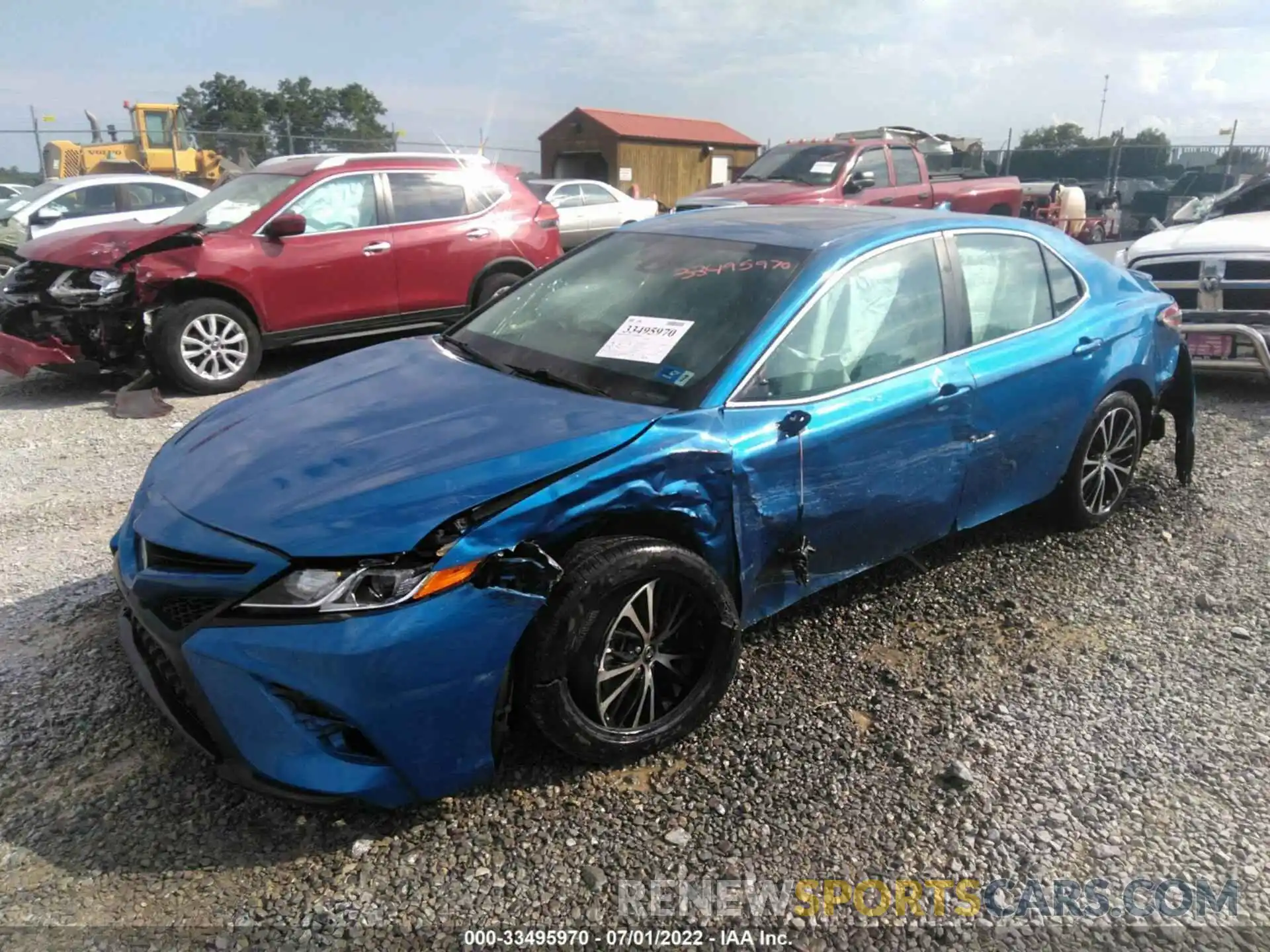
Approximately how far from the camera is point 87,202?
37.8 feet

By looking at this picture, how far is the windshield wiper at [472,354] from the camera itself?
3283mm

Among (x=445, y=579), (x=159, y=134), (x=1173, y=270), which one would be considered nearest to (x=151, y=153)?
(x=159, y=134)

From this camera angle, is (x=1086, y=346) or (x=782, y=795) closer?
(x=782, y=795)

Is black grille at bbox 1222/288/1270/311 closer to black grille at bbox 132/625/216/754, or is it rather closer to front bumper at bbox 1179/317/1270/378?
front bumper at bbox 1179/317/1270/378

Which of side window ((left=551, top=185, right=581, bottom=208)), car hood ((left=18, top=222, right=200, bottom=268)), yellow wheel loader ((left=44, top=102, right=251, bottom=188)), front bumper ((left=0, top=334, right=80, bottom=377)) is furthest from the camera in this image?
yellow wheel loader ((left=44, top=102, right=251, bottom=188))

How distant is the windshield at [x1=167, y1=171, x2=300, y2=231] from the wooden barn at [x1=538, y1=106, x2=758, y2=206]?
17260 mm

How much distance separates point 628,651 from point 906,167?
11199 mm

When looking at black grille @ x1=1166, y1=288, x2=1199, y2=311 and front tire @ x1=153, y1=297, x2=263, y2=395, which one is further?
black grille @ x1=1166, y1=288, x2=1199, y2=311

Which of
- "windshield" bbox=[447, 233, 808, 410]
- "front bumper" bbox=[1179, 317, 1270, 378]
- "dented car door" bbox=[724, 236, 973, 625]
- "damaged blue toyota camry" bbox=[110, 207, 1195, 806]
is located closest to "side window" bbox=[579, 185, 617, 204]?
"front bumper" bbox=[1179, 317, 1270, 378]

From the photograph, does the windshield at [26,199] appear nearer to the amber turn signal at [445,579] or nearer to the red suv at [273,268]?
the red suv at [273,268]

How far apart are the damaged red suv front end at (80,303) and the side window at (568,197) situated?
8732mm

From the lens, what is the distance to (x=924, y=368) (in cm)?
335

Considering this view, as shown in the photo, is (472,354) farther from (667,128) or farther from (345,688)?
(667,128)

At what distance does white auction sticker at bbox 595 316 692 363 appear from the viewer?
3.07 m
